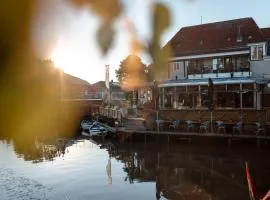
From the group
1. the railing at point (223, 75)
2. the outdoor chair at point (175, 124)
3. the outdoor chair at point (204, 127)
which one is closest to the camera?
the outdoor chair at point (204, 127)

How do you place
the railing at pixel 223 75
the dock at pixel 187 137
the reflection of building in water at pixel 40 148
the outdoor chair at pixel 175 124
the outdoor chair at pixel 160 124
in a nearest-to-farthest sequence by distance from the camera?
the dock at pixel 187 137 → the reflection of building in water at pixel 40 148 → the outdoor chair at pixel 175 124 → the outdoor chair at pixel 160 124 → the railing at pixel 223 75

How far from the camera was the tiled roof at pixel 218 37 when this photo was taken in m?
39.7

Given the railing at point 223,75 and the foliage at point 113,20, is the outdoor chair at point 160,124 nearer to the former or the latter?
the railing at point 223,75

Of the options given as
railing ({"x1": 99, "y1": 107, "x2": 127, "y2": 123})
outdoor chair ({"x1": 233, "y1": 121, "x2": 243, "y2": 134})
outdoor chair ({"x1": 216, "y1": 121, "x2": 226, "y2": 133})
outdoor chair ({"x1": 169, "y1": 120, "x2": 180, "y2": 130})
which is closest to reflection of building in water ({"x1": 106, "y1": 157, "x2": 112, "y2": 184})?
outdoor chair ({"x1": 169, "y1": 120, "x2": 180, "y2": 130})

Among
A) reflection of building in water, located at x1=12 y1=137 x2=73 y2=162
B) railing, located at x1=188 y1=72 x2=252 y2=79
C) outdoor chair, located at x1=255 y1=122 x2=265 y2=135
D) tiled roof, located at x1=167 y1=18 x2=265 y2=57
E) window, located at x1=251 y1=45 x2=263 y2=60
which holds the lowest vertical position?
reflection of building in water, located at x1=12 y1=137 x2=73 y2=162

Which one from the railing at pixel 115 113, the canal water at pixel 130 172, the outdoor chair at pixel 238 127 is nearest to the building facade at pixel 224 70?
the outdoor chair at pixel 238 127

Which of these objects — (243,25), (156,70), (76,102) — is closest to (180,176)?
(156,70)

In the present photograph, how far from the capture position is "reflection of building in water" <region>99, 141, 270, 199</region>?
18.9 meters

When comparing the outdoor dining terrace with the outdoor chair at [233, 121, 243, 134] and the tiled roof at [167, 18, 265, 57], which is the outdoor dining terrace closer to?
the outdoor chair at [233, 121, 243, 134]

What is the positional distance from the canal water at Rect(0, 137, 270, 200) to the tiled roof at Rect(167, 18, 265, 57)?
1360cm

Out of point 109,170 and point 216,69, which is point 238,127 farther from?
point 216,69

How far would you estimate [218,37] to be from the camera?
42.8 meters

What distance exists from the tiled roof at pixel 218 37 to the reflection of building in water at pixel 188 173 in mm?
13407

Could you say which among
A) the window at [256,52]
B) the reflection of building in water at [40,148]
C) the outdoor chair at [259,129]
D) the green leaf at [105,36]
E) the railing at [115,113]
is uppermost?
the window at [256,52]
